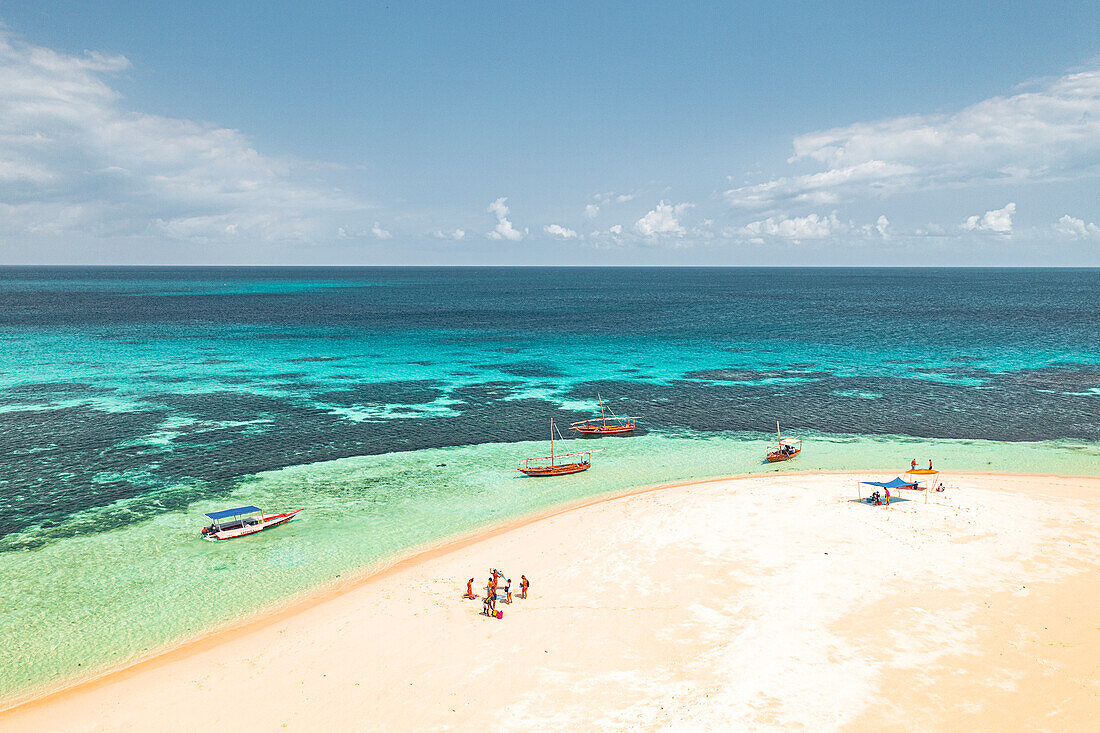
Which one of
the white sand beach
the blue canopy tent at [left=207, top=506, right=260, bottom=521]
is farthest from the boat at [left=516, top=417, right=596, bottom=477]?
the blue canopy tent at [left=207, top=506, right=260, bottom=521]

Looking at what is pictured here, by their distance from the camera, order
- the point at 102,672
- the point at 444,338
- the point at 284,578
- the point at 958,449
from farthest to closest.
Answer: the point at 444,338
the point at 958,449
the point at 284,578
the point at 102,672

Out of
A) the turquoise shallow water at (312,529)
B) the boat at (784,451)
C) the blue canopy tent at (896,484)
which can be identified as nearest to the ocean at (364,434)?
the turquoise shallow water at (312,529)

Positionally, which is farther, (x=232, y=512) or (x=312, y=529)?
(x=312, y=529)

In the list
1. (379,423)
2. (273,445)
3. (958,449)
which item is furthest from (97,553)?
(958,449)

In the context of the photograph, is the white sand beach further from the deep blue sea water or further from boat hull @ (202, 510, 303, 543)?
the deep blue sea water

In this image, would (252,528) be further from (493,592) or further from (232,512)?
(493,592)

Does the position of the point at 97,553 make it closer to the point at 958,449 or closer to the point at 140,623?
the point at 140,623

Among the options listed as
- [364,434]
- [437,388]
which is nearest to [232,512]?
[364,434]
